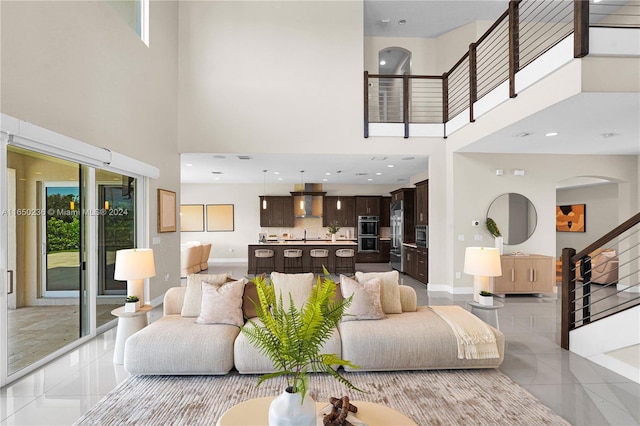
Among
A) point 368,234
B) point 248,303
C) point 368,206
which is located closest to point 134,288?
point 248,303

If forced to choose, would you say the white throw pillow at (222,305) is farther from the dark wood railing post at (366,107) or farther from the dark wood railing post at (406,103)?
the dark wood railing post at (406,103)

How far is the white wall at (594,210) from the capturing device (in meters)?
8.58

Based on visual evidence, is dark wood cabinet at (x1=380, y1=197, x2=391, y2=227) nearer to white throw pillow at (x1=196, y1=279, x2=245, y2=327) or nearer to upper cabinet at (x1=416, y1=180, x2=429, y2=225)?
upper cabinet at (x1=416, y1=180, x2=429, y2=225)

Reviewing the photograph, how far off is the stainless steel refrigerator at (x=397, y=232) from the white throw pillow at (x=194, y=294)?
21.3 feet

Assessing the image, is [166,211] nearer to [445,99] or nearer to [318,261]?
[318,261]

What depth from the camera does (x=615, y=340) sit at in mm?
3342

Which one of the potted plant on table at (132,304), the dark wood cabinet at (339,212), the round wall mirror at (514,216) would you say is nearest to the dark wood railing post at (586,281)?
the round wall mirror at (514,216)

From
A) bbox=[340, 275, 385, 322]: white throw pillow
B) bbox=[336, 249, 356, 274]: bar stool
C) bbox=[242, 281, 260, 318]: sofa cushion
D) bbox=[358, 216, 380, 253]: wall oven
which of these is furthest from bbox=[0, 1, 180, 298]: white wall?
bbox=[358, 216, 380, 253]: wall oven

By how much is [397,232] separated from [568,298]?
596 centimetres

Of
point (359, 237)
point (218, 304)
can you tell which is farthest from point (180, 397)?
point (359, 237)

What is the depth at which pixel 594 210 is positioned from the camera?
898cm

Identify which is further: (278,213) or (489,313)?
(278,213)

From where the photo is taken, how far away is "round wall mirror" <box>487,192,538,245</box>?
6691 mm

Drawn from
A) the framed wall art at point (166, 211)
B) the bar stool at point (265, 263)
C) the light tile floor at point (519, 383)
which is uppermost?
the framed wall art at point (166, 211)
